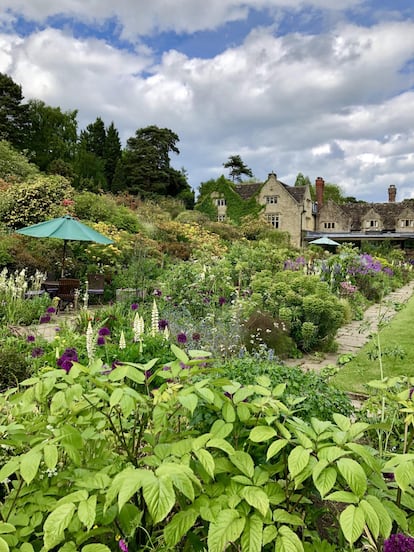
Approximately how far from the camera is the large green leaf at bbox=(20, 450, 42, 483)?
1.13 metres

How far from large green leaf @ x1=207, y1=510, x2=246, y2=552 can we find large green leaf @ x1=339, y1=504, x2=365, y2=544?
274 mm

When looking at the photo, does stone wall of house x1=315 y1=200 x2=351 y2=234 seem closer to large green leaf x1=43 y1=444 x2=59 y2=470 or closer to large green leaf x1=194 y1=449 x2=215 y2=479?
large green leaf x1=194 y1=449 x2=215 y2=479

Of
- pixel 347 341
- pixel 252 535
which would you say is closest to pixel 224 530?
pixel 252 535

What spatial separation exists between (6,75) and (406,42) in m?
36.8

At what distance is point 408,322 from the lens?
8555mm

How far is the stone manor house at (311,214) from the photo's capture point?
36000 millimetres

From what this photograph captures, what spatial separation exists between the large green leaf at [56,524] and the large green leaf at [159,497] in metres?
0.28

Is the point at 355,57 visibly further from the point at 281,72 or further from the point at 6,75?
the point at 6,75

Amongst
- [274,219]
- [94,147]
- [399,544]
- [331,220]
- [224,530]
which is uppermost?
[94,147]

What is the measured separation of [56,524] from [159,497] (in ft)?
1.09

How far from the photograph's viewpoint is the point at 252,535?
115 cm

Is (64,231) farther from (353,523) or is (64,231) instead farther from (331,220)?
(331,220)

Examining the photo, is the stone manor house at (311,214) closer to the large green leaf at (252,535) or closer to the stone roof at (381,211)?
the stone roof at (381,211)

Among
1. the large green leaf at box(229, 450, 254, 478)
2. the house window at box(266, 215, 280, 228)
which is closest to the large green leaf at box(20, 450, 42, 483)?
the large green leaf at box(229, 450, 254, 478)
